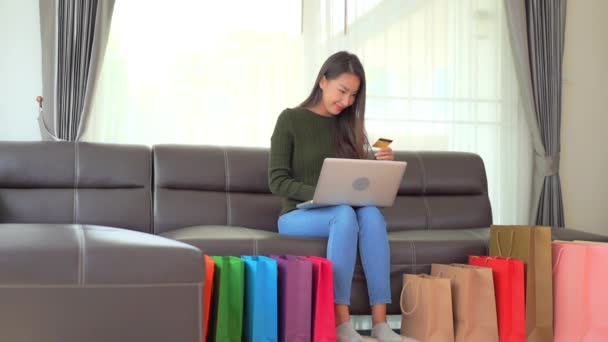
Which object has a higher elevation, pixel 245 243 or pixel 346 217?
pixel 346 217

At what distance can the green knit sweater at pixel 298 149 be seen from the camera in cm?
344

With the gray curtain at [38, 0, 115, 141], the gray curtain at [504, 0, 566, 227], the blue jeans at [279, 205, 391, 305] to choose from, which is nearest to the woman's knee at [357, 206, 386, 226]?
the blue jeans at [279, 205, 391, 305]

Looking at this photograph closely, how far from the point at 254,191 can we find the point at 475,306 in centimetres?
124

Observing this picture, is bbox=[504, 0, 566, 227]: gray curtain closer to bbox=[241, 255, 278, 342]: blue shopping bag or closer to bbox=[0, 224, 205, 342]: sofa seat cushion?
bbox=[241, 255, 278, 342]: blue shopping bag

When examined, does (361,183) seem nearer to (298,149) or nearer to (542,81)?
(298,149)

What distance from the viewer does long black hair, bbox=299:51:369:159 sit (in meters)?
3.45

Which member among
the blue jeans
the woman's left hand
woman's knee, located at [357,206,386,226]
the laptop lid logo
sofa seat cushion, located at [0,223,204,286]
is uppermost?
the woman's left hand

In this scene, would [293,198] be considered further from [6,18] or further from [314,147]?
[6,18]

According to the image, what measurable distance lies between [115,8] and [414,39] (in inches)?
66.7

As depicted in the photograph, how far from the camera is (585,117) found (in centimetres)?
507

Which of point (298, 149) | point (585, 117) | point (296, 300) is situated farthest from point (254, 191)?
point (585, 117)

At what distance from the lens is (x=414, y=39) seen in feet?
15.4

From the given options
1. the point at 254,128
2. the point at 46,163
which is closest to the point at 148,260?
the point at 46,163

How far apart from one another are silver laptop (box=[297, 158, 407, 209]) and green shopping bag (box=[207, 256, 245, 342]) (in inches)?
19.7
